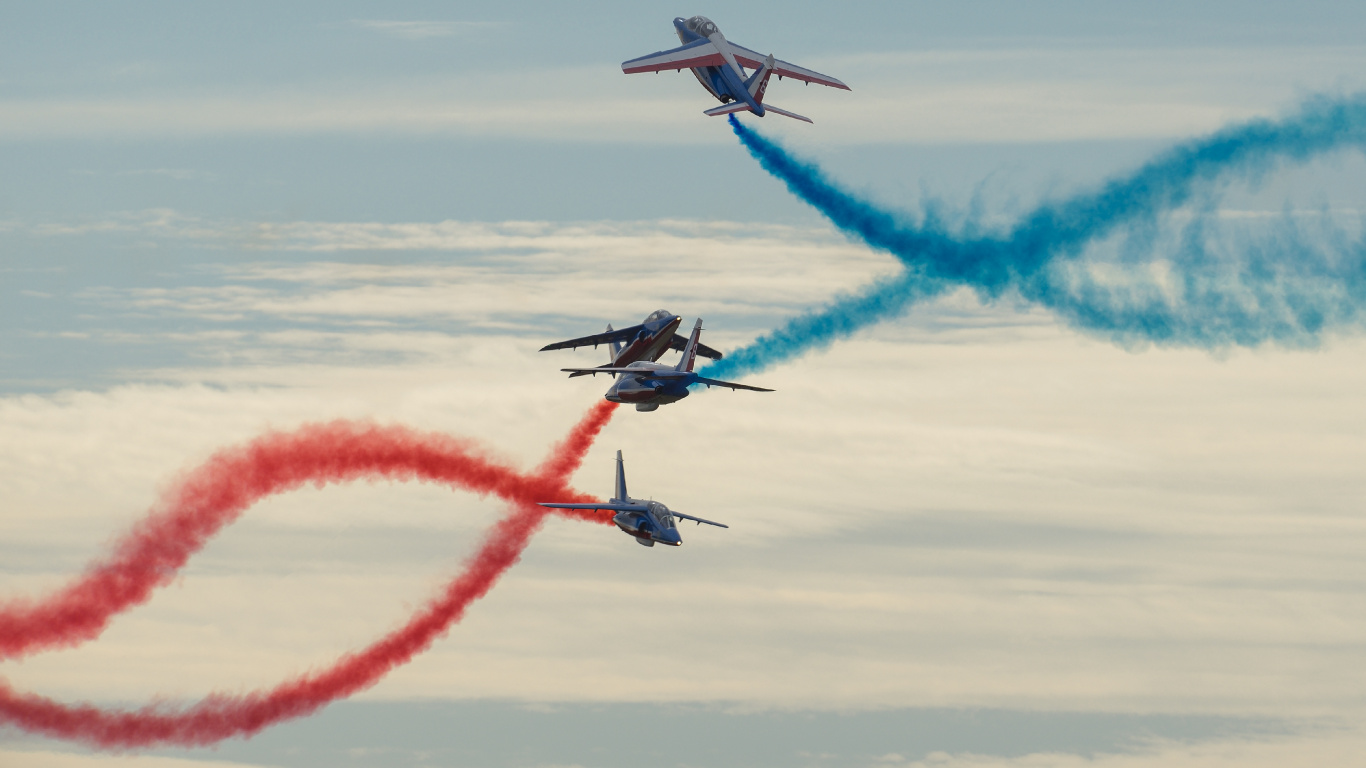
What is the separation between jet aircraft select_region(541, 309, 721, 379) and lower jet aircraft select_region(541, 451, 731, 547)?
27.0 feet

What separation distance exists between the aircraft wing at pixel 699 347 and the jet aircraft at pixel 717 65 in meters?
14.1

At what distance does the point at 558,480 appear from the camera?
319ft

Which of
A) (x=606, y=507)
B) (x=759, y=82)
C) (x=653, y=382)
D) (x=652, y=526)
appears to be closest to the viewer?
(x=653, y=382)

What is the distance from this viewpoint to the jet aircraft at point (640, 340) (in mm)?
91562

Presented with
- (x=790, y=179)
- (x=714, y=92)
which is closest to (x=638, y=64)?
(x=714, y=92)

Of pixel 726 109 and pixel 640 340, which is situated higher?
pixel 726 109

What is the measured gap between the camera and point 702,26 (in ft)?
300

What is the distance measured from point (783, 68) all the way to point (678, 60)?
7409 millimetres

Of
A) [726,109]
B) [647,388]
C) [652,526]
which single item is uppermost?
[726,109]

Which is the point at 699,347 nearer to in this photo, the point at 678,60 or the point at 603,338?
the point at 603,338

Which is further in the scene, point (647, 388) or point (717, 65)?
point (717, 65)

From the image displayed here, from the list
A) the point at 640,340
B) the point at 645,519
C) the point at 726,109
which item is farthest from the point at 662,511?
the point at 726,109

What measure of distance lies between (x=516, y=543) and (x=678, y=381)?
59.2 feet

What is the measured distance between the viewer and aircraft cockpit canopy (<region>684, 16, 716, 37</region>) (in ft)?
300
